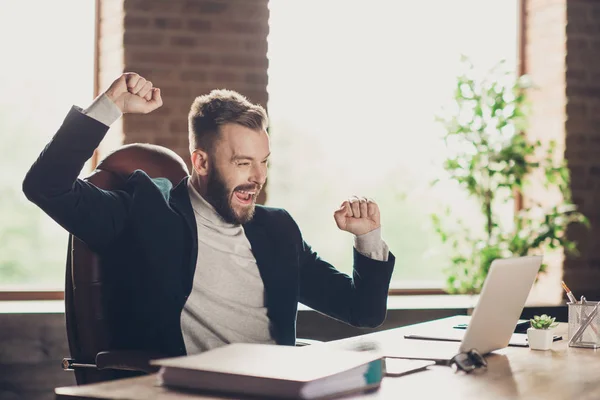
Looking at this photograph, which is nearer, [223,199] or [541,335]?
[541,335]

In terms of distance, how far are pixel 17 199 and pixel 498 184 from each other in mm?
2344

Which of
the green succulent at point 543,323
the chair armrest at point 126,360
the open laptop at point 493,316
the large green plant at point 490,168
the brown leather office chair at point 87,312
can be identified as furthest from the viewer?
the large green plant at point 490,168

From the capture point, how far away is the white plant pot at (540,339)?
2.02m

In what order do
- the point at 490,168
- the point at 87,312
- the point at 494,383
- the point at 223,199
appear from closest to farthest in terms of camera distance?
the point at 494,383, the point at 87,312, the point at 223,199, the point at 490,168

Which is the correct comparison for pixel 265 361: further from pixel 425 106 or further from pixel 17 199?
pixel 425 106

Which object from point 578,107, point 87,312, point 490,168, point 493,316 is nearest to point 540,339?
point 493,316

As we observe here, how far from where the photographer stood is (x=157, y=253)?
2156 mm

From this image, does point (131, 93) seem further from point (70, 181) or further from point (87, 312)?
point (87, 312)

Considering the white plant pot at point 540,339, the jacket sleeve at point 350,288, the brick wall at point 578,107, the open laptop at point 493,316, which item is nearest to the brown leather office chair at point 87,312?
the jacket sleeve at point 350,288

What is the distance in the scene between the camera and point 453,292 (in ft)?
14.5

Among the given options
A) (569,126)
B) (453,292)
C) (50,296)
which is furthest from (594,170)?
(50,296)

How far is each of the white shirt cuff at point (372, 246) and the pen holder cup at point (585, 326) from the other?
537mm

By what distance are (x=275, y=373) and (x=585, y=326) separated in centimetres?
105

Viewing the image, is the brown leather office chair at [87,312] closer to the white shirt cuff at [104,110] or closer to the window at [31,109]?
the white shirt cuff at [104,110]
